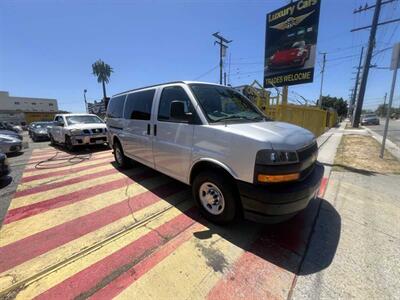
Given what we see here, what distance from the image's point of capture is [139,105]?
177 inches

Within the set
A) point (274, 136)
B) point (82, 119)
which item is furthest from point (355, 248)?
point (82, 119)

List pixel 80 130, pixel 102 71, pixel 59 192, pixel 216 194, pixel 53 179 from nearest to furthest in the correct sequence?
pixel 216 194
pixel 59 192
pixel 53 179
pixel 80 130
pixel 102 71

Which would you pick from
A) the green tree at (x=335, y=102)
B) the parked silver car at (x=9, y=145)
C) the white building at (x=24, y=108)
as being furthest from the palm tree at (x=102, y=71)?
the green tree at (x=335, y=102)

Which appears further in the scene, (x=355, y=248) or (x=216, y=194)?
(x=216, y=194)

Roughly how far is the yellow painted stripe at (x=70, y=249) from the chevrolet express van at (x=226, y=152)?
0.81m

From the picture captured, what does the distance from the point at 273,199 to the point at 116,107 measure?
16.3ft

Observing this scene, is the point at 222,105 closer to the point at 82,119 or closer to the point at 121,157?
the point at 121,157

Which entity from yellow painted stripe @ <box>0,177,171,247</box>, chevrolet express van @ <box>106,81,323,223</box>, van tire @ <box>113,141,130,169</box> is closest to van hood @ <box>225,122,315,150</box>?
chevrolet express van @ <box>106,81,323,223</box>

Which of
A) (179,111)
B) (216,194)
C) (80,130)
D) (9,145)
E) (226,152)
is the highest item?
(179,111)

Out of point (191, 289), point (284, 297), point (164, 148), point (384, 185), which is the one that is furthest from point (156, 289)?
point (384, 185)

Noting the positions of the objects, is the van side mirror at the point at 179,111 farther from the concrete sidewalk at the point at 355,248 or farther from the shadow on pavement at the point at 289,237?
the concrete sidewalk at the point at 355,248

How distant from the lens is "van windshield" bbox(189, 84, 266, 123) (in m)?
3.06

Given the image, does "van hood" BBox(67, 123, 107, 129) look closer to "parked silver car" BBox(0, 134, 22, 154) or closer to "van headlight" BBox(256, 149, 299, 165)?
"parked silver car" BBox(0, 134, 22, 154)

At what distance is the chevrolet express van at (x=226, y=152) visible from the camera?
91.8 inches
